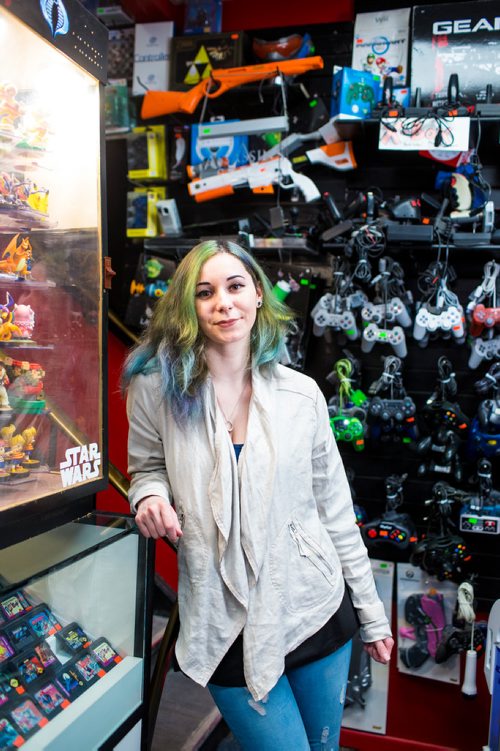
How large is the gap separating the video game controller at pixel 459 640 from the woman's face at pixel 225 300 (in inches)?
77.8

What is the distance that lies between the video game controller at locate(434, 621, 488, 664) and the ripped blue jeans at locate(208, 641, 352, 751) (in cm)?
141


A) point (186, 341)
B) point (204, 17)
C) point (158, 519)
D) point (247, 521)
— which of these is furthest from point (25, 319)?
point (204, 17)

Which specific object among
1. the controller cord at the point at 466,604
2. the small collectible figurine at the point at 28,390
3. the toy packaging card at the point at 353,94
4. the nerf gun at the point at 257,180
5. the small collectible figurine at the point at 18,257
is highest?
the toy packaging card at the point at 353,94

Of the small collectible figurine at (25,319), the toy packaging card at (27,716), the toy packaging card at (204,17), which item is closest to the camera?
the toy packaging card at (27,716)

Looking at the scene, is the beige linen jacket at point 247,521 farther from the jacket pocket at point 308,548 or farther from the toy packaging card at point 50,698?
the toy packaging card at point 50,698

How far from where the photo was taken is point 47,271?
171cm

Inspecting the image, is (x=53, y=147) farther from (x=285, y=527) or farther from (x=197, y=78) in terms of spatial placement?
(x=197, y=78)

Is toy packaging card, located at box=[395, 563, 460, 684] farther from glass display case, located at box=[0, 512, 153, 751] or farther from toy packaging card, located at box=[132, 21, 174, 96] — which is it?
toy packaging card, located at box=[132, 21, 174, 96]

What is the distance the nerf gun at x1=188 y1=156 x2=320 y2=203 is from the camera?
3.28 m

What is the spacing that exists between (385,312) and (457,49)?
128 centimetres

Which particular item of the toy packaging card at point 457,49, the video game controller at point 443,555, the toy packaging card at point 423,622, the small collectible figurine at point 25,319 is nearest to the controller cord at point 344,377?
the video game controller at point 443,555

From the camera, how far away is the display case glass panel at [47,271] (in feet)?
5.15

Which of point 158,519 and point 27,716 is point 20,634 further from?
point 158,519

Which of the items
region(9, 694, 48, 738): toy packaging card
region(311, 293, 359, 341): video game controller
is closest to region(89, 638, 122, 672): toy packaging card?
region(9, 694, 48, 738): toy packaging card
